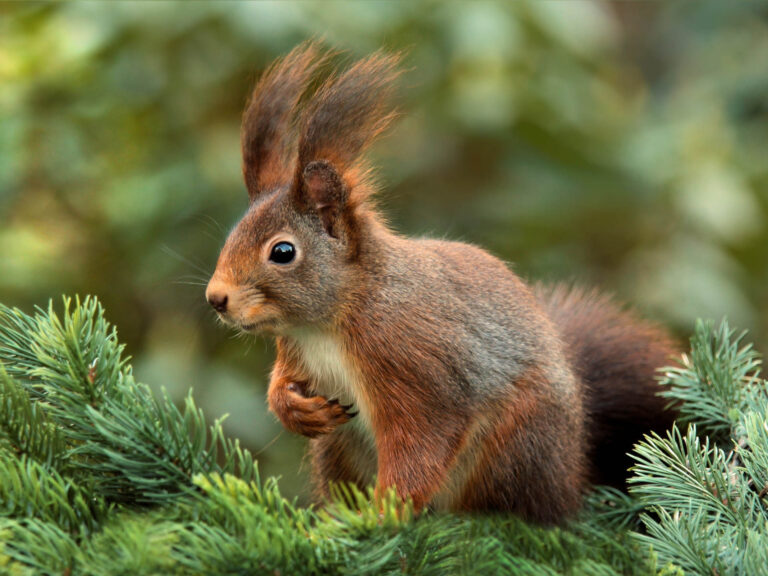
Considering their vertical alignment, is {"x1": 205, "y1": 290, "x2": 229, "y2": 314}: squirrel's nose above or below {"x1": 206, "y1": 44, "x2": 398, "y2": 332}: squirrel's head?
below

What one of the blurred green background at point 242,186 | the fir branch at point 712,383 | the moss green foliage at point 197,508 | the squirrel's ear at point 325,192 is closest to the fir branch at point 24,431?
the moss green foliage at point 197,508

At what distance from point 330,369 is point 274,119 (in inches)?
10.9

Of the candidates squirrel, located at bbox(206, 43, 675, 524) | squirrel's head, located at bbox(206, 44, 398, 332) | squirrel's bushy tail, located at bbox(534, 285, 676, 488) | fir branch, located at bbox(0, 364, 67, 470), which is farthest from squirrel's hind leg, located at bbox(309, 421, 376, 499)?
fir branch, located at bbox(0, 364, 67, 470)

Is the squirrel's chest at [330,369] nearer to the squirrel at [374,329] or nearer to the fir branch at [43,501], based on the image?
the squirrel at [374,329]

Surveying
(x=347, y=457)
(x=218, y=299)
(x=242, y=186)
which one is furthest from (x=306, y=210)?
(x=242, y=186)

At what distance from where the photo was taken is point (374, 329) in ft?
3.15

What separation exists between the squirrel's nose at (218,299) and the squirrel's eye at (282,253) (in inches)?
2.8

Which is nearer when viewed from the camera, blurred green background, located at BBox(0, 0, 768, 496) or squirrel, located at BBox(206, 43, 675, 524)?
squirrel, located at BBox(206, 43, 675, 524)

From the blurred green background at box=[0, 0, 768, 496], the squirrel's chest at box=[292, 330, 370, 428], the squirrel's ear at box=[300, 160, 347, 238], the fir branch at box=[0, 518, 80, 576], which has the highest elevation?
the blurred green background at box=[0, 0, 768, 496]

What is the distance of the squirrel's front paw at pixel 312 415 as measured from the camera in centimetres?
94

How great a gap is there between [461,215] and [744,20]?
1528 millimetres

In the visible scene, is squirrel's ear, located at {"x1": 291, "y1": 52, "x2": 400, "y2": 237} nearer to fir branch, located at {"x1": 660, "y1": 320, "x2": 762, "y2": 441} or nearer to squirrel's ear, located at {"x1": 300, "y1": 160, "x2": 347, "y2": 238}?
squirrel's ear, located at {"x1": 300, "y1": 160, "x2": 347, "y2": 238}

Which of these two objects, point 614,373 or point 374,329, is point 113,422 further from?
point 614,373

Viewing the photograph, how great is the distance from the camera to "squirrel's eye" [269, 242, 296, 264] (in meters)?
0.95
